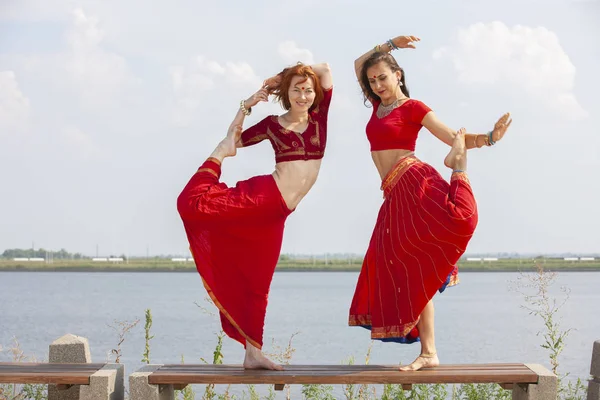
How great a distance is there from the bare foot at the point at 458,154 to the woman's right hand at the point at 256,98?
1.24 m

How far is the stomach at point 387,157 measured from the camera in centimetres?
574

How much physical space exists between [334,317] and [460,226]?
70.4 feet

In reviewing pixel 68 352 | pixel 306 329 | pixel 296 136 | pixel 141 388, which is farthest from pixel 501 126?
pixel 306 329

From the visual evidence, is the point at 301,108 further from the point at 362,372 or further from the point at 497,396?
the point at 497,396

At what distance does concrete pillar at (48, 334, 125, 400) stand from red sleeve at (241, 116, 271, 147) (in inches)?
65.6

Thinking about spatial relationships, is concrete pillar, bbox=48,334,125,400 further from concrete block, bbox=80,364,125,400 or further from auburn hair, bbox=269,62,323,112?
auburn hair, bbox=269,62,323,112

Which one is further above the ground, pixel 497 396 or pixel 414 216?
pixel 414 216

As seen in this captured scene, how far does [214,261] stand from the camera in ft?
18.9

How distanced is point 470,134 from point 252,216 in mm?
1451

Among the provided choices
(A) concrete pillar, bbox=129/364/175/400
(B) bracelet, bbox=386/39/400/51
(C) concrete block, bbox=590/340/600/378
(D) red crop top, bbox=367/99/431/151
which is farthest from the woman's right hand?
(C) concrete block, bbox=590/340/600/378

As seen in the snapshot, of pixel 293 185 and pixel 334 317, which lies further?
pixel 334 317

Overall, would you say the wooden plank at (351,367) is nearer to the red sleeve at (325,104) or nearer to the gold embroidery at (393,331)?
the gold embroidery at (393,331)

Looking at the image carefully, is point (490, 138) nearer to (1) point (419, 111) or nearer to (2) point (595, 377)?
(1) point (419, 111)

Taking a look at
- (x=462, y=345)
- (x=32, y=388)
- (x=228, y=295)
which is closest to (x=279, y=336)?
(x=462, y=345)
